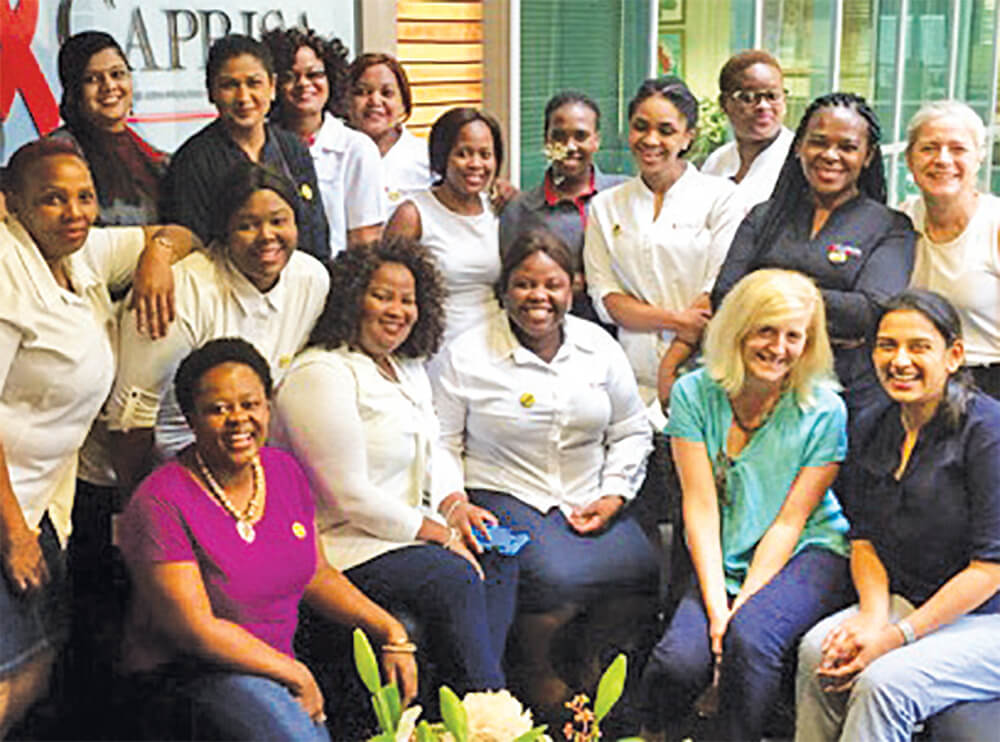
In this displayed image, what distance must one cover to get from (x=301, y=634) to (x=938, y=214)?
4.97ft

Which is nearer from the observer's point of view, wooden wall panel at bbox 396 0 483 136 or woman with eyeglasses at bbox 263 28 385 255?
woman with eyeglasses at bbox 263 28 385 255

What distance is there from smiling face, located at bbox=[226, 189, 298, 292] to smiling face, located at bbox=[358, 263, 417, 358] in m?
0.19

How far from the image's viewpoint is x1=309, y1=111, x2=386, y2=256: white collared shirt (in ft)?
9.14

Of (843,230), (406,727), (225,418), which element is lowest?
(406,727)

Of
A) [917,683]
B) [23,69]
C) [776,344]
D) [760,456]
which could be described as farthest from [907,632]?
Answer: [23,69]

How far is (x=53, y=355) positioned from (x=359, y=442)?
0.62m

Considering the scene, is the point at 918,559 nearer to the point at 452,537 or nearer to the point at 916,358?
the point at 916,358

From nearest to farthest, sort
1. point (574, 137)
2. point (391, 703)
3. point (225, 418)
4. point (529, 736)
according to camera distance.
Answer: point (529, 736), point (391, 703), point (225, 418), point (574, 137)

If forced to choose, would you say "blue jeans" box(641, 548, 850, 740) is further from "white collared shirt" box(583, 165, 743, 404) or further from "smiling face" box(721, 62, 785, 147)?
"smiling face" box(721, 62, 785, 147)

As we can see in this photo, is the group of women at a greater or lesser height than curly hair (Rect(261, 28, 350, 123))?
lesser

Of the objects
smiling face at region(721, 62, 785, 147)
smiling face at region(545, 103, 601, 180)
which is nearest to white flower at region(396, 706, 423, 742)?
smiling face at region(545, 103, 601, 180)

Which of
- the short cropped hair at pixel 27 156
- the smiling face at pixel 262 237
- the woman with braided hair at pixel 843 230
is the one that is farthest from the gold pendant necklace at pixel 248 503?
the woman with braided hair at pixel 843 230

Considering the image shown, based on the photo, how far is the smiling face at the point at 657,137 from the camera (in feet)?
10.1

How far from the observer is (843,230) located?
118 inches
